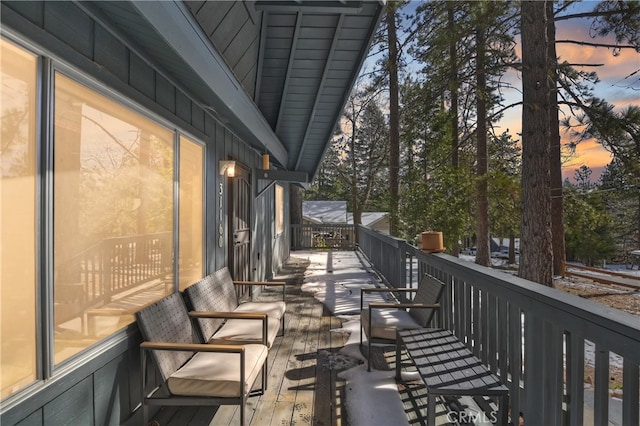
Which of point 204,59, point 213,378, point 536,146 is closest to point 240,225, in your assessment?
point 204,59

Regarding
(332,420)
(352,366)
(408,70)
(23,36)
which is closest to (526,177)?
(352,366)

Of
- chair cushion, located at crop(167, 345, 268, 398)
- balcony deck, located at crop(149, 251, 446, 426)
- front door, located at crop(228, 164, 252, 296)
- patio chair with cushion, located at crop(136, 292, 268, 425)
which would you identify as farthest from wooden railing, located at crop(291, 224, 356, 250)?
chair cushion, located at crop(167, 345, 268, 398)

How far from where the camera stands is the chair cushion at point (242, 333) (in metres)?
2.99

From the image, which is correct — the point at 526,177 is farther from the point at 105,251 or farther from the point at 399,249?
the point at 105,251

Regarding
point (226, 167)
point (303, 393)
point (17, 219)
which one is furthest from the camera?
point (226, 167)

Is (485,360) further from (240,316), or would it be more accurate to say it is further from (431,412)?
(240,316)

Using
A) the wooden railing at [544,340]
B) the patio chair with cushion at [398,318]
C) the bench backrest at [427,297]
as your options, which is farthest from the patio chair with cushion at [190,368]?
the wooden railing at [544,340]

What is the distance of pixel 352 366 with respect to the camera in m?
3.27

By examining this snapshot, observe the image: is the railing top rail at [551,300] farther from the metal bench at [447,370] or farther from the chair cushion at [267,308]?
the chair cushion at [267,308]

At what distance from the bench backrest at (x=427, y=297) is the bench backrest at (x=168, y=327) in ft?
6.43

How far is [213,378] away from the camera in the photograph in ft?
7.21

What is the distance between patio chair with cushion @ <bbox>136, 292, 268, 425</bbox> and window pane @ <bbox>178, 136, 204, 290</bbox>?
0.62 meters

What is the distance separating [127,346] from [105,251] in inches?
25.4

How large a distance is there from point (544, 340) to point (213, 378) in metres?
1.89
